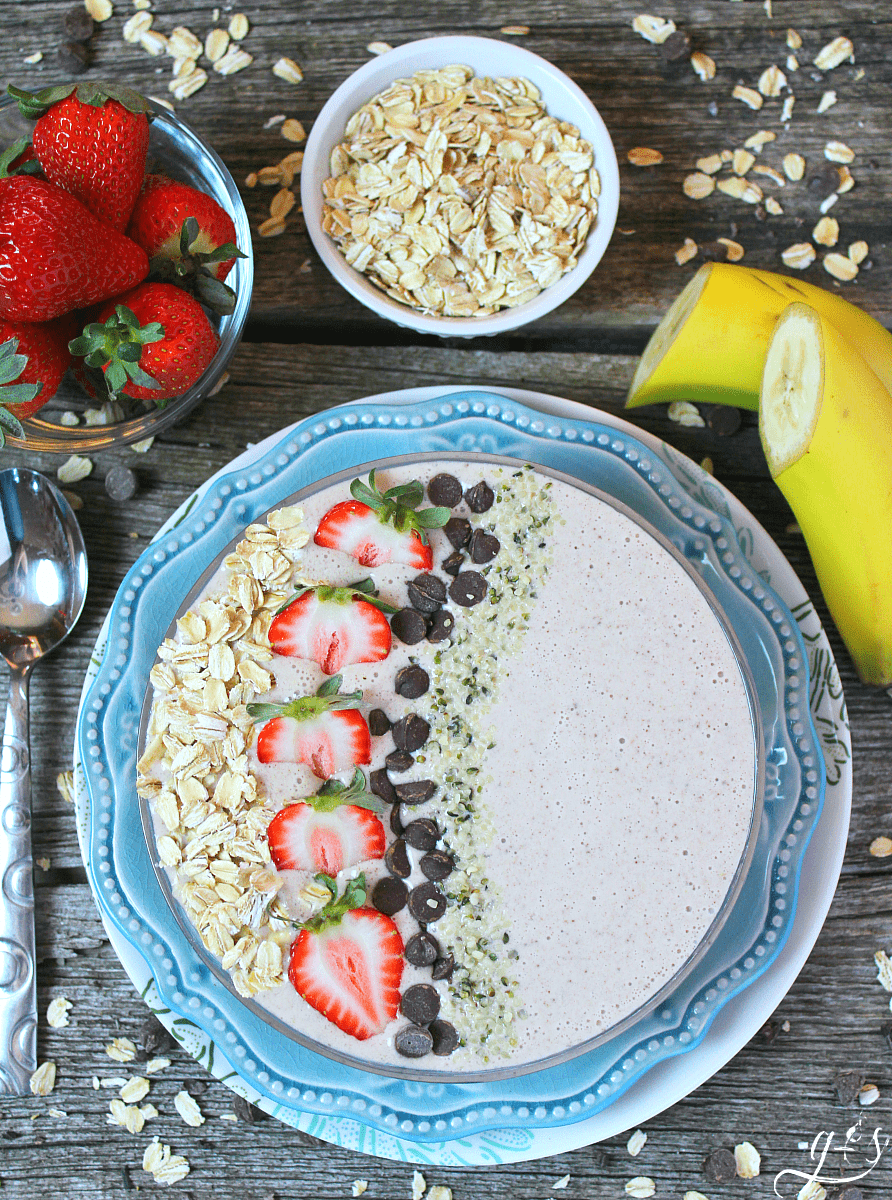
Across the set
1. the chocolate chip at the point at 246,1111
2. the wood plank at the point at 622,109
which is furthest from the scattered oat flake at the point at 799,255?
the chocolate chip at the point at 246,1111

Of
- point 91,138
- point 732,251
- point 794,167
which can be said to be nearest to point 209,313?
point 91,138

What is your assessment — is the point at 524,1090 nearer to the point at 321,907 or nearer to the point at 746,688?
the point at 321,907

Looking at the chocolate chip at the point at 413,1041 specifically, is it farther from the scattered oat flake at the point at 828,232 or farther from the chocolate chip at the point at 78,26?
the chocolate chip at the point at 78,26

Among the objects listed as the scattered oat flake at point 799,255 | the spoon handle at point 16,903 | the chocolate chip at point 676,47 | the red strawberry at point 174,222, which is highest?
the chocolate chip at point 676,47

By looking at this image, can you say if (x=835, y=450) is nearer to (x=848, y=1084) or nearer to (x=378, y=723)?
(x=378, y=723)

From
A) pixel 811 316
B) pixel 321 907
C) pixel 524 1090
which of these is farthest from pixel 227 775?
pixel 811 316

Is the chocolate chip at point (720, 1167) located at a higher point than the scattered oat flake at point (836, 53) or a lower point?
lower
